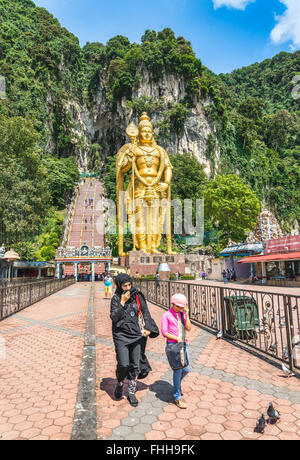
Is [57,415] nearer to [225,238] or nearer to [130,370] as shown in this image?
[130,370]

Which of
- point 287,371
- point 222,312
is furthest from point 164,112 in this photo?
point 287,371

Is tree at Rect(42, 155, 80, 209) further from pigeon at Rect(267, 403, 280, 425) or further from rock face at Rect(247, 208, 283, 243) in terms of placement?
pigeon at Rect(267, 403, 280, 425)

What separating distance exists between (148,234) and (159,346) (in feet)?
56.9

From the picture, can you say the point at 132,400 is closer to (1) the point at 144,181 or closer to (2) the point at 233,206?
(1) the point at 144,181

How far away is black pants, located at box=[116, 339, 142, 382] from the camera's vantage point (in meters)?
2.95

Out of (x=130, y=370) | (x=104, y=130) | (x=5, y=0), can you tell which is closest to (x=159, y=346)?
(x=130, y=370)

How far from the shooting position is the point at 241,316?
5035mm

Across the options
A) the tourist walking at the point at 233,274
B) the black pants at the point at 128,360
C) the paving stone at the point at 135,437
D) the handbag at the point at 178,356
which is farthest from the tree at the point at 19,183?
the paving stone at the point at 135,437

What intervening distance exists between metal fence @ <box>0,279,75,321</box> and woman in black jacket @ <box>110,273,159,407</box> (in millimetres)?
5833

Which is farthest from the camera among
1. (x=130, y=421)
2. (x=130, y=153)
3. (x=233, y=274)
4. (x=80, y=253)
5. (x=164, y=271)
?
(x=80, y=253)

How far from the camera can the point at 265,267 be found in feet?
70.7

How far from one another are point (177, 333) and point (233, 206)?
2558 centimetres

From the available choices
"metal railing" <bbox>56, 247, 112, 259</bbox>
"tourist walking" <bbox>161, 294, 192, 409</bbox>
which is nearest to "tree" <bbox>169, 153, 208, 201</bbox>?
"metal railing" <bbox>56, 247, 112, 259</bbox>

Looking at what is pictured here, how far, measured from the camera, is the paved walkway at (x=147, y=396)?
2.43 metres
